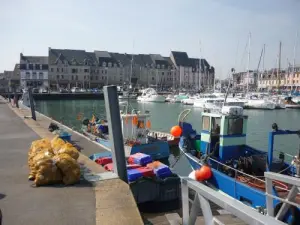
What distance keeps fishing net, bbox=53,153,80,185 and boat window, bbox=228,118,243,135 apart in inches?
310

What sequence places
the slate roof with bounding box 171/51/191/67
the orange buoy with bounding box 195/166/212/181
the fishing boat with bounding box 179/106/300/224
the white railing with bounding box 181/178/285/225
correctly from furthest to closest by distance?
1. the slate roof with bounding box 171/51/191/67
2. the fishing boat with bounding box 179/106/300/224
3. the orange buoy with bounding box 195/166/212/181
4. the white railing with bounding box 181/178/285/225

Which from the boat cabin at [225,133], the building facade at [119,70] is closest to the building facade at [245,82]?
the building facade at [119,70]

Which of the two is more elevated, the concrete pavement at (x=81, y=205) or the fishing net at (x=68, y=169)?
the fishing net at (x=68, y=169)

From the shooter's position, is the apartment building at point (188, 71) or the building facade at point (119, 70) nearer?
the building facade at point (119, 70)

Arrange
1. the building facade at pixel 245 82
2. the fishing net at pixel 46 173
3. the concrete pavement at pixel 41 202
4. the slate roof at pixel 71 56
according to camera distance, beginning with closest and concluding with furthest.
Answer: the concrete pavement at pixel 41 202, the fishing net at pixel 46 173, the building facade at pixel 245 82, the slate roof at pixel 71 56

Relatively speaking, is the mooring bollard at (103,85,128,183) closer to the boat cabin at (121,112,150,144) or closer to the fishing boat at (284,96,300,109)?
the boat cabin at (121,112,150,144)

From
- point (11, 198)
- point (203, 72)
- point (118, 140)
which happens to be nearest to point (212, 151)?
point (118, 140)

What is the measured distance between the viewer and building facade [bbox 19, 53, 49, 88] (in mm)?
108062

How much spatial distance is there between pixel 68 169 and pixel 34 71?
110216 mm

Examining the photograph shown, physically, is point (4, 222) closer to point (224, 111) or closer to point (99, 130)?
point (224, 111)

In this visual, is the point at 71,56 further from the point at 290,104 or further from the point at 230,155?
the point at 230,155

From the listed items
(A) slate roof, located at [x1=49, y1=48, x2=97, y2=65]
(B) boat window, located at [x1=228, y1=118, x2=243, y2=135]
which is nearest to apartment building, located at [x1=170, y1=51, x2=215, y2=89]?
(A) slate roof, located at [x1=49, y1=48, x2=97, y2=65]

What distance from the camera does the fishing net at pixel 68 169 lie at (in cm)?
816

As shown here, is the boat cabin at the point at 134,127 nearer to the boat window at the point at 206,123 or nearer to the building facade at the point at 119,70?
the boat window at the point at 206,123
